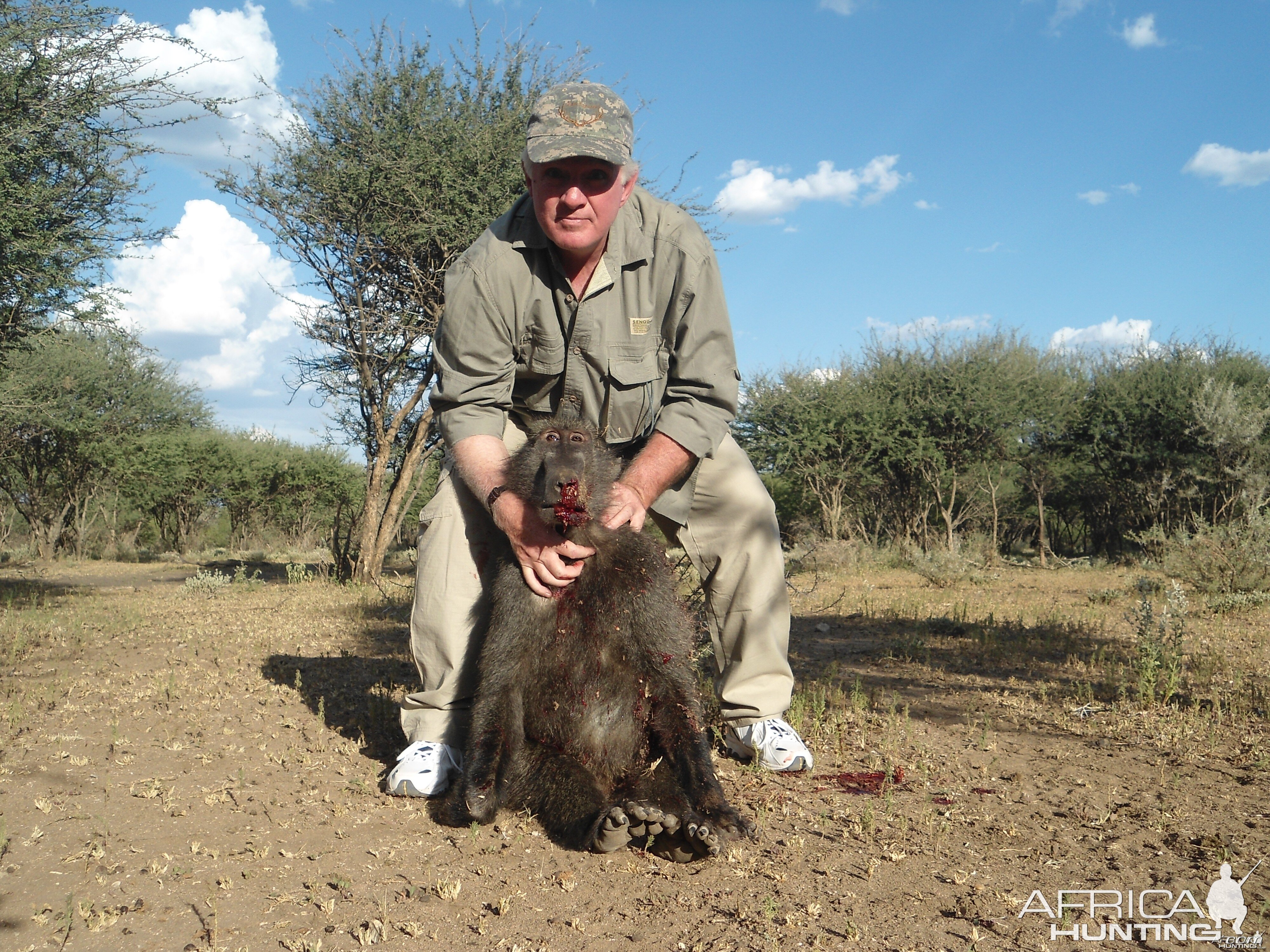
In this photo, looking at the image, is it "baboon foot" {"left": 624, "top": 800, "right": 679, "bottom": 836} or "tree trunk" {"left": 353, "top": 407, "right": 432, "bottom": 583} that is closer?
"baboon foot" {"left": 624, "top": 800, "right": 679, "bottom": 836}

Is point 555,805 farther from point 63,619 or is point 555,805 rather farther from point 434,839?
point 63,619

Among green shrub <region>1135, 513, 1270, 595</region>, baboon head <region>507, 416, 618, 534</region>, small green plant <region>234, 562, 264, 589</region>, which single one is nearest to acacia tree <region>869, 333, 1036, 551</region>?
green shrub <region>1135, 513, 1270, 595</region>

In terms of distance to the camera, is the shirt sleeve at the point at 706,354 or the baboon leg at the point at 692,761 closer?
the baboon leg at the point at 692,761

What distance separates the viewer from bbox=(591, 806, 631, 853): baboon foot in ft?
8.30

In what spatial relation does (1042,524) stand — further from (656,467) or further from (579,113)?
(579,113)

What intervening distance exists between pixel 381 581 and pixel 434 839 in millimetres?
8455

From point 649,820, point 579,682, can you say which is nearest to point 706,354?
point 579,682

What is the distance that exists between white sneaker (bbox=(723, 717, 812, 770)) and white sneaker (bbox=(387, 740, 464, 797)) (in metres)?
1.09

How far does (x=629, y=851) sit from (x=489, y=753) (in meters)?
0.56

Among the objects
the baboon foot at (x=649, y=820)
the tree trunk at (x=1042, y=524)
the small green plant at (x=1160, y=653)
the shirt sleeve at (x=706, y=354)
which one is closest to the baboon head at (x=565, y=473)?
the shirt sleeve at (x=706, y=354)

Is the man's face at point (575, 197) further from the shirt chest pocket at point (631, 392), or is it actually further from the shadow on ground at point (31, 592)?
the shadow on ground at point (31, 592)

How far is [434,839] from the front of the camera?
284 cm

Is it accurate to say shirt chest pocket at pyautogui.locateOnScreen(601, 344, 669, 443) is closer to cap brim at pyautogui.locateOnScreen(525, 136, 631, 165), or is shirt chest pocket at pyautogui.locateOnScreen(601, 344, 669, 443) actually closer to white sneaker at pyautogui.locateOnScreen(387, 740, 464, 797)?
cap brim at pyautogui.locateOnScreen(525, 136, 631, 165)

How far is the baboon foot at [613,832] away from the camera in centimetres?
253
